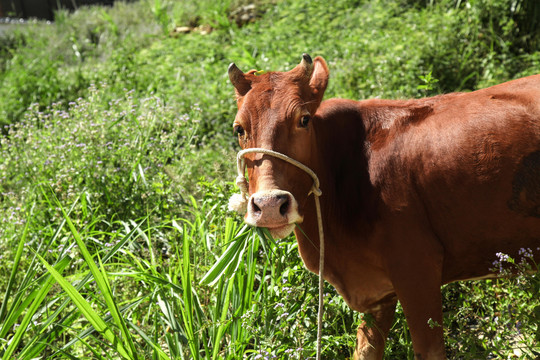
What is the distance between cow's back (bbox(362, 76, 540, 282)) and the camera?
271 centimetres

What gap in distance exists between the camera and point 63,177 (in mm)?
4945

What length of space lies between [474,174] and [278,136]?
0.91 m

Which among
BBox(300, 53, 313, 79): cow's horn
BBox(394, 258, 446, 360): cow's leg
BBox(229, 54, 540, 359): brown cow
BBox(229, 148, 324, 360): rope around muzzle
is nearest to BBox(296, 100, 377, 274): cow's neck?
BBox(229, 54, 540, 359): brown cow

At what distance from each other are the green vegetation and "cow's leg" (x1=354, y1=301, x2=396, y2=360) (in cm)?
16

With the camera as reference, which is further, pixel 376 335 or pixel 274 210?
pixel 376 335

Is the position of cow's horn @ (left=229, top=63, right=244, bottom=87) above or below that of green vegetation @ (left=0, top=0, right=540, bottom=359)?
above

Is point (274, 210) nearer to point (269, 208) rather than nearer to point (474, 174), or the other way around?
point (269, 208)

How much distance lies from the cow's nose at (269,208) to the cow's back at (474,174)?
1.81 feet

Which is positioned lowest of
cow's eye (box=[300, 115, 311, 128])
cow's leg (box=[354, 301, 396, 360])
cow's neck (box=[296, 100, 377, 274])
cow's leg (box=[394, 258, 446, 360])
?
cow's leg (box=[354, 301, 396, 360])

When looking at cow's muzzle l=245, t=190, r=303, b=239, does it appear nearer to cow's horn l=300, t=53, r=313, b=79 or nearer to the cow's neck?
the cow's neck

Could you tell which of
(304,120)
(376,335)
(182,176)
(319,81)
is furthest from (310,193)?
(182,176)

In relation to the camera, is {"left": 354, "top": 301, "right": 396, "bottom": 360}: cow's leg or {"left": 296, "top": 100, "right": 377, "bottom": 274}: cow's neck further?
{"left": 354, "top": 301, "right": 396, "bottom": 360}: cow's leg

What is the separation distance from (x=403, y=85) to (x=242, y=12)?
205 inches

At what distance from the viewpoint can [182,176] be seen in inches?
205
